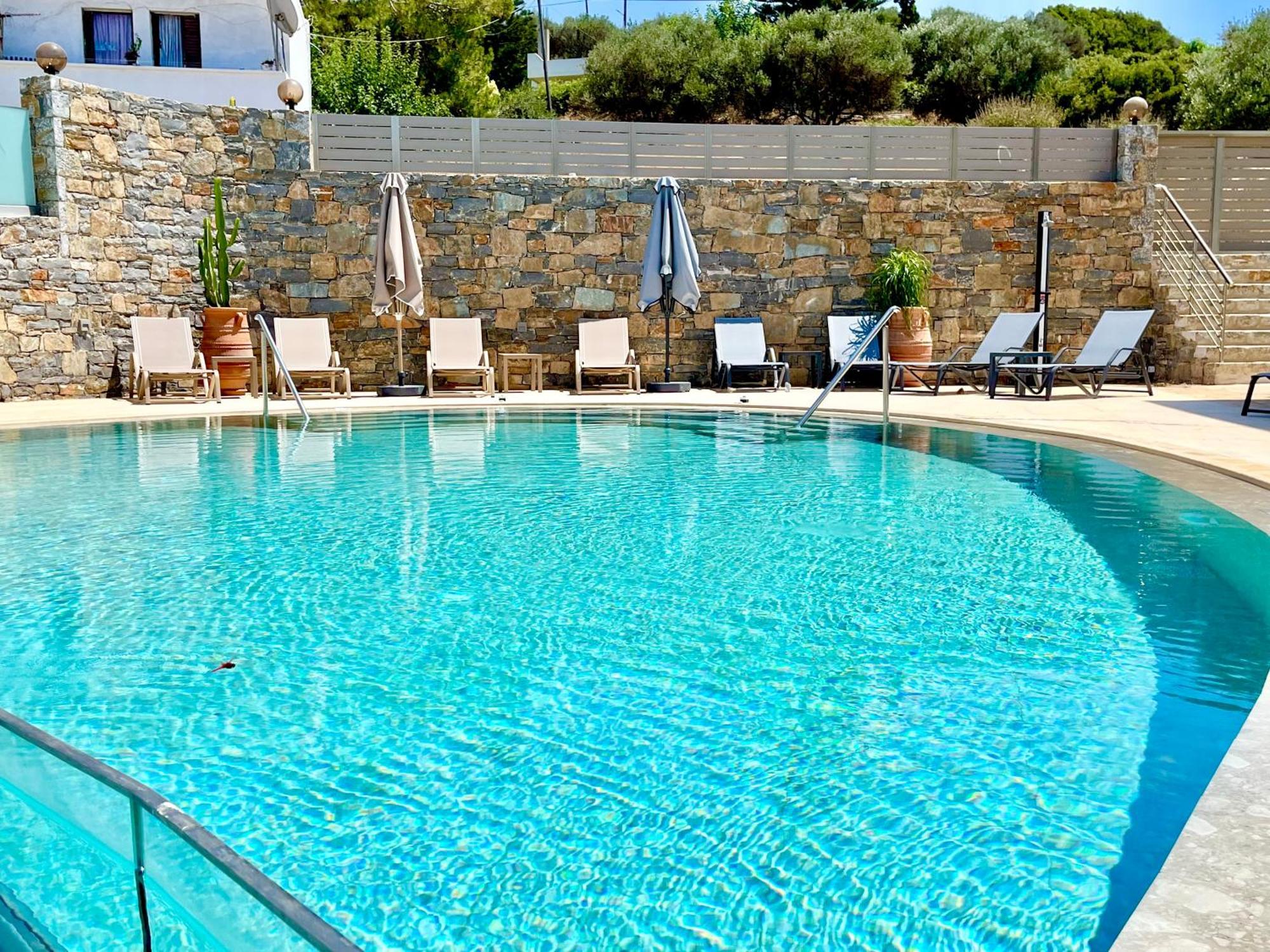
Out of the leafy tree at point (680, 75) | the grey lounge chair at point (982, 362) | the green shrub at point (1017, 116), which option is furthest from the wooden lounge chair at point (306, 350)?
the leafy tree at point (680, 75)

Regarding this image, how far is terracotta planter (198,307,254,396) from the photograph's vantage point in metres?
12.4

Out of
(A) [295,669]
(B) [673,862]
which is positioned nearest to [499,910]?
(B) [673,862]

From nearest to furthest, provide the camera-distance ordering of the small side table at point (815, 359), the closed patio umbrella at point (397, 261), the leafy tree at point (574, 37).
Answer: the closed patio umbrella at point (397, 261) → the small side table at point (815, 359) → the leafy tree at point (574, 37)

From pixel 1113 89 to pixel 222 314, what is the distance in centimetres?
2565

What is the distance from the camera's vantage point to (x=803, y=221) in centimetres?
1389

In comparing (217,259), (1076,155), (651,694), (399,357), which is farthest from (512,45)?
(651,694)

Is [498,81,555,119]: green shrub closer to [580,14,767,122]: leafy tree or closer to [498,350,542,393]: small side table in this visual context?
[580,14,767,122]: leafy tree

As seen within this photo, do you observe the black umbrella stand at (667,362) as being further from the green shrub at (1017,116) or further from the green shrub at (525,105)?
the green shrub at (525,105)

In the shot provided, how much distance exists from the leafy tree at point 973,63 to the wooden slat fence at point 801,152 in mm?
16724

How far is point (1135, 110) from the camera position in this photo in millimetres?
14453

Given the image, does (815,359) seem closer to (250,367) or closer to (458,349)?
(458,349)

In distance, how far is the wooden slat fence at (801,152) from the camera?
1370 cm

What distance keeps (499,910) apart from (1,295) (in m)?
A: 11.1

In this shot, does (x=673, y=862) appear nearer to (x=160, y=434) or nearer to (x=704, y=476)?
(x=704, y=476)
